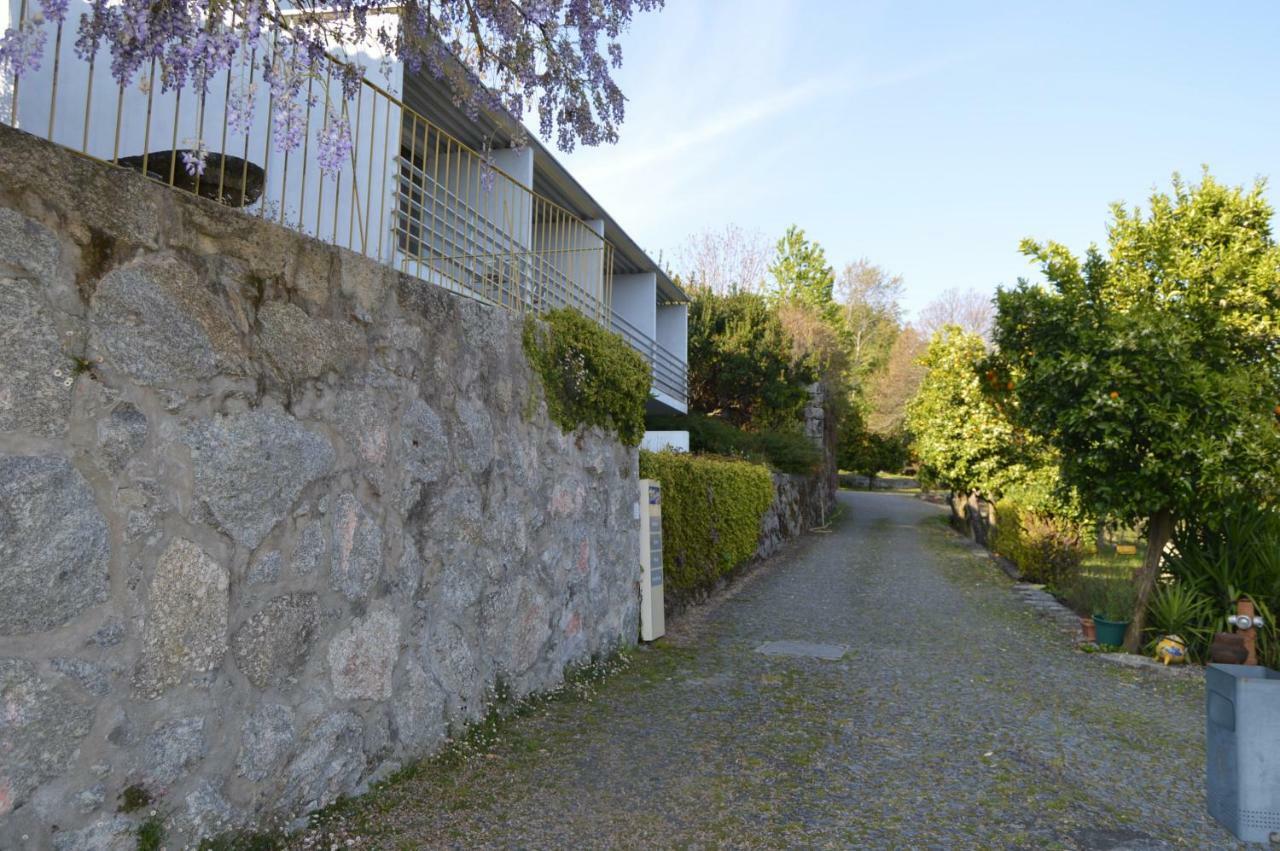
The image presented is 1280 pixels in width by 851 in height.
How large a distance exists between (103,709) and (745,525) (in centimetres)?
1110

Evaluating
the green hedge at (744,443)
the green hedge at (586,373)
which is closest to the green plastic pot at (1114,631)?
the green hedge at (586,373)

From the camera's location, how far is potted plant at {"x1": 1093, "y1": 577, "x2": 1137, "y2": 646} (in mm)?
8328

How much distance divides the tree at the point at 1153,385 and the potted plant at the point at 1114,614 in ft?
0.49

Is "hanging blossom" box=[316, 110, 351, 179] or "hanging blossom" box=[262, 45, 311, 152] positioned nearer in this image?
"hanging blossom" box=[262, 45, 311, 152]

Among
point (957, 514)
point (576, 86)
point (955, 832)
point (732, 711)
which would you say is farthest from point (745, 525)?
point (957, 514)

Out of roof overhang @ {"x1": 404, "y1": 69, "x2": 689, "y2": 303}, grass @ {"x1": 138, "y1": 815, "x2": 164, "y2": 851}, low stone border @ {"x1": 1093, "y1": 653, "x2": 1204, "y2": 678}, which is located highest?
roof overhang @ {"x1": 404, "y1": 69, "x2": 689, "y2": 303}

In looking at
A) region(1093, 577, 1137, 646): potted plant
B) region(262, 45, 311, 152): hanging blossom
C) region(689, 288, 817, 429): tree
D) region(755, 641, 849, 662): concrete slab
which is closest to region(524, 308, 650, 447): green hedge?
region(262, 45, 311, 152): hanging blossom

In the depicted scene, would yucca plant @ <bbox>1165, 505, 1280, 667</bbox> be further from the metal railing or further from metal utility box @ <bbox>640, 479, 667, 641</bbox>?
the metal railing

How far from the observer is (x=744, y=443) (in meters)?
21.6

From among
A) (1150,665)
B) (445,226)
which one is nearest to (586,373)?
(445,226)

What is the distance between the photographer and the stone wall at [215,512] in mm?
2736

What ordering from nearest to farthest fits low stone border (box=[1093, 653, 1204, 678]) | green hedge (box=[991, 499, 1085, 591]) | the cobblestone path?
1. the cobblestone path
2. low stone border (box=[1093, 653, 1204, 678])
3. green hedge (box=[991, 499, 1085, 591])

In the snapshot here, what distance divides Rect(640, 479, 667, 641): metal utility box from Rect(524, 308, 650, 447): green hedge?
25.8 inches

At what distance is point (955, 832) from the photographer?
3.97m
